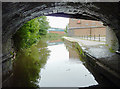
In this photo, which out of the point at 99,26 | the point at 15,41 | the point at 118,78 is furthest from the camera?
the point at 99,26

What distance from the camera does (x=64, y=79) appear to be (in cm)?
400

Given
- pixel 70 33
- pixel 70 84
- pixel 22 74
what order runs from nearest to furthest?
pixel 70 84 → pixel 22 74 → pixel 70 33

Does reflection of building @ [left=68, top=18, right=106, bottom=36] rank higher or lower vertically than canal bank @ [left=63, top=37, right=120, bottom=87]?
higher

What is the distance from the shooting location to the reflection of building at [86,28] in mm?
27283

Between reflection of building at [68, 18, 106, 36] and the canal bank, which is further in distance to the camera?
reflection of building at [68, 18, 106, 36]

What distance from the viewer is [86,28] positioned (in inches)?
1150

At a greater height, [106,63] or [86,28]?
[86,28]

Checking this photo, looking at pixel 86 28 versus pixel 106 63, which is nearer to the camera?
pixel 106 63

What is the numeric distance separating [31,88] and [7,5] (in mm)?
2646

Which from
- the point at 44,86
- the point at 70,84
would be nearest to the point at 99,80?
the point at 70,84

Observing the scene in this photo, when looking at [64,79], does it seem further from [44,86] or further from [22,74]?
[22,74]

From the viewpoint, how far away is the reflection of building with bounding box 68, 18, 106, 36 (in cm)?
2728

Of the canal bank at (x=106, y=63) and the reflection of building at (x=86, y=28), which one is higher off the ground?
the reflection of building at (x=86, y=28)

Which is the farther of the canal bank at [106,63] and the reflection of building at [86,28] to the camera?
the reflection of building at [86,28]
